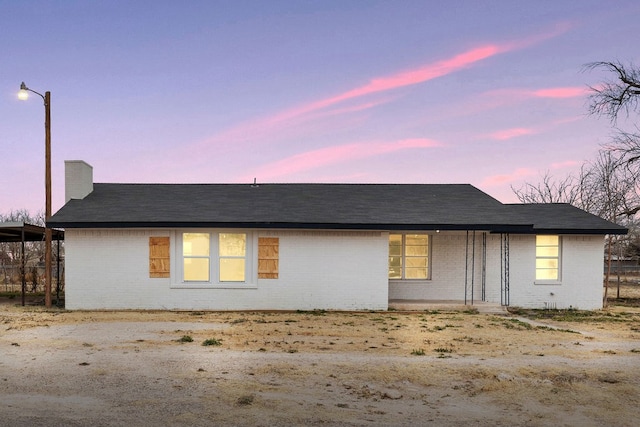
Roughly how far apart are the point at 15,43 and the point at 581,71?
2617 cm

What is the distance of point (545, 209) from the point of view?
17.0m

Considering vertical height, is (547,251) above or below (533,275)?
above

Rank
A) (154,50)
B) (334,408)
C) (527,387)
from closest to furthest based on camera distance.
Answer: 1. (334,408)
2. (527,387)
3. (154,50)

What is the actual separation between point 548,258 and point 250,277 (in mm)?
10182

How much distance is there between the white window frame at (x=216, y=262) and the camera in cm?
1354

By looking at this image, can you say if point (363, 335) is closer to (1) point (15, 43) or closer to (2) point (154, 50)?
(2) point (154, 50)

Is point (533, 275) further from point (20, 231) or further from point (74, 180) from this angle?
point (20, 231)

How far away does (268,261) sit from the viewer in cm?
1359

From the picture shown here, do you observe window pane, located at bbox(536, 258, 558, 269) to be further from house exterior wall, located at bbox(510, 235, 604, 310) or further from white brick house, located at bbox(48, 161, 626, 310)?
house exterior wall, located at bbox(510, 235, 604, 310)

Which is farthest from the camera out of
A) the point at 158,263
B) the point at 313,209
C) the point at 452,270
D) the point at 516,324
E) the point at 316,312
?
the point at 452,270

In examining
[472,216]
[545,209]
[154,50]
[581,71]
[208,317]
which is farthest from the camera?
[154,50]

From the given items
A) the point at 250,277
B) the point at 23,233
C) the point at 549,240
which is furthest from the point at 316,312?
the point at 23,233

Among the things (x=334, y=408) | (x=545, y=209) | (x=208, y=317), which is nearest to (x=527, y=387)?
(x=334, y=408)

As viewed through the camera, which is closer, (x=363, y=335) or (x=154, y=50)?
(x=363, y=335)
